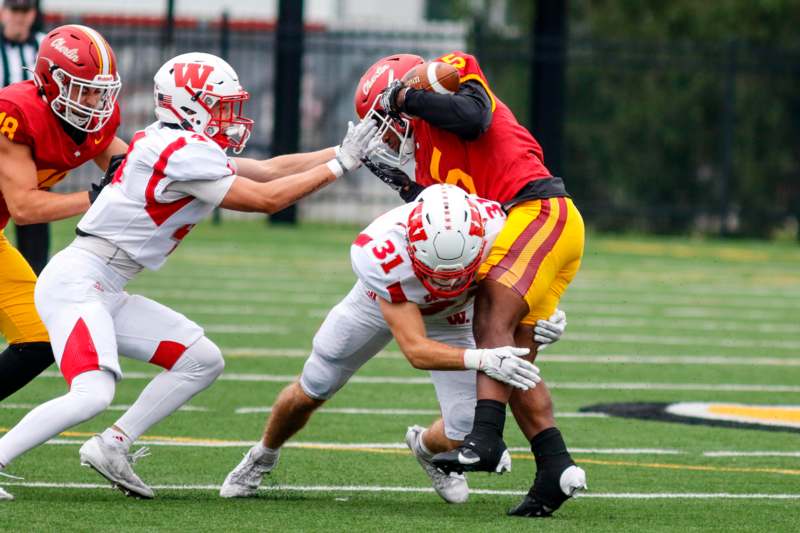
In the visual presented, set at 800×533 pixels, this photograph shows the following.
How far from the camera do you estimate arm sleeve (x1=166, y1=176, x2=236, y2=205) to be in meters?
5.49

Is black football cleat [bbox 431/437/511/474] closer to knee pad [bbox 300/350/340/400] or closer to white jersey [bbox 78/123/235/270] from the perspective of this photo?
knee pad [bbox 300/350/340/400]

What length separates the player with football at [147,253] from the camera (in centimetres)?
543

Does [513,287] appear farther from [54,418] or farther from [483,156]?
[54,418]

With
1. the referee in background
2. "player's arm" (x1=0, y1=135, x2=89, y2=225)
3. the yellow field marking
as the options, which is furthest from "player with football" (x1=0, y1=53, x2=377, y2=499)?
the referee in background

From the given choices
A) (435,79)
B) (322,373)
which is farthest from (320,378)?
(435,79)

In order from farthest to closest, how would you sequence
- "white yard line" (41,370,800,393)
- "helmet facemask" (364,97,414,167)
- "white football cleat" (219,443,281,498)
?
1. "white yard line" (41,370,800,393)
2. "helmet facemask" (364,97,414,167)
3. "white football cleat" (219,443,281,498)

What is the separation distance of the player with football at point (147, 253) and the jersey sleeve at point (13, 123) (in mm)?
509

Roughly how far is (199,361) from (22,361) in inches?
34.1

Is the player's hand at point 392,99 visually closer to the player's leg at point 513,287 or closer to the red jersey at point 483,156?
the red jersey at point 483,156

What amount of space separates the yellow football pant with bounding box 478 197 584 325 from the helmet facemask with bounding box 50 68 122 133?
5.29 ft

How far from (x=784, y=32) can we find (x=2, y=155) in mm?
20684

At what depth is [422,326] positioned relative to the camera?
5395 millimetres

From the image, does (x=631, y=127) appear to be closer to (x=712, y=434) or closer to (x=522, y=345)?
(x=712, y=434)

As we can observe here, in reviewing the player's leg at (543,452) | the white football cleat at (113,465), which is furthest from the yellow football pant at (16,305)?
the player's leg at (543,452)
